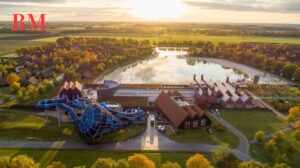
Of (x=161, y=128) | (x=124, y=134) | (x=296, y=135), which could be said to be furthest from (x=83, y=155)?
(x=296, y=135)

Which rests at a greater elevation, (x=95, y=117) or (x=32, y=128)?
(x=95, y=117)

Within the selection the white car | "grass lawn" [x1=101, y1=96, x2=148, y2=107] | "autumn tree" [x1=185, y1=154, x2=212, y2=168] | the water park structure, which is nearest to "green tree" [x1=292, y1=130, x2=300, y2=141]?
"autumn tree" [x1=185, y1=154, x2=212, y2=168]

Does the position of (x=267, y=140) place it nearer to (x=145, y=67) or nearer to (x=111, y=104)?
(x=111, y=104)

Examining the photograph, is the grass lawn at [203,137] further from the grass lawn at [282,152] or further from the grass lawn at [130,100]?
the grass lawn at [130,100]

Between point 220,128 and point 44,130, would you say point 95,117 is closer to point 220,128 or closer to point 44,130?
point 44,130


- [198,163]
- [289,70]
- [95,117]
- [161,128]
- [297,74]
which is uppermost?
[289,70]

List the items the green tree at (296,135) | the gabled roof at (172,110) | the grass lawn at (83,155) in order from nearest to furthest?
1. the grass lawn at (83,155)
2. the green tree at (296,135)
3. the gabled roof at (172,110)

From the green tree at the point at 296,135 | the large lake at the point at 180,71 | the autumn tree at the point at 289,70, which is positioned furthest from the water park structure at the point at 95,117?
the autumn tree at the point at 289,70
